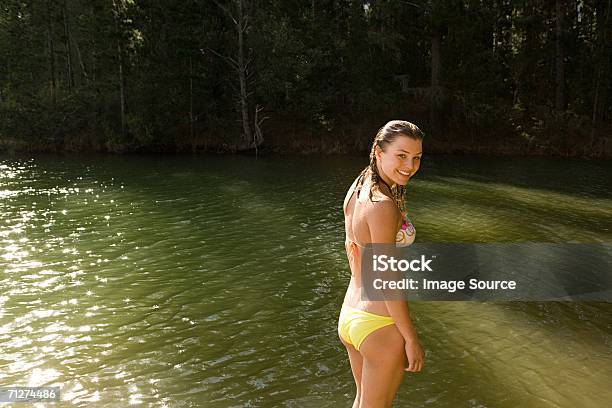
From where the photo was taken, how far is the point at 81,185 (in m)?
22.1

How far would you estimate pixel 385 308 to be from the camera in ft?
10.3

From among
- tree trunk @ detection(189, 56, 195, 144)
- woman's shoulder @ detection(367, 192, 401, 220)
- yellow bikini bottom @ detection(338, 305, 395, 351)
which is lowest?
yellow bikini bottom @ detection(338, 305, 395, 351)

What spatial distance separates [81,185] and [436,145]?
2554cm

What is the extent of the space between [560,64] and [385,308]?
41598mm

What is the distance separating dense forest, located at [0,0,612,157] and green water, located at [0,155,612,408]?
20925mm

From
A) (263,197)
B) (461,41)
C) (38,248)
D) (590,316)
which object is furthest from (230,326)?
(461,41)

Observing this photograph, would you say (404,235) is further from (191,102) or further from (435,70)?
(191,102)

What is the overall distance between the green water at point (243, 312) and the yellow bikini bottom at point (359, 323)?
2623mm

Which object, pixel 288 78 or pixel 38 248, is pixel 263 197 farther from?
pixel 288 78

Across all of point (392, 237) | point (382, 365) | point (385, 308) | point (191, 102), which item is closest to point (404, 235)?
point (392, 237)

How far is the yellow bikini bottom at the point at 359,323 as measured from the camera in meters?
3.13

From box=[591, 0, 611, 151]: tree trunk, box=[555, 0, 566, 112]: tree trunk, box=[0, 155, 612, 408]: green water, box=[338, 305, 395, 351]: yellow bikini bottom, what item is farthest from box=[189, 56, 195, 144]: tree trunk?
box=[338, 305, 395, 351]: yellow bikini bottom

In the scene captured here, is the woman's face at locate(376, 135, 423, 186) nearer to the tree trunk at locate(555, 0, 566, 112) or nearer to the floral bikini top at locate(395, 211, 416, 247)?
the floral bikini top at locate(395, 211, 416, 247)

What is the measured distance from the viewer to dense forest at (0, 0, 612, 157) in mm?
37531
